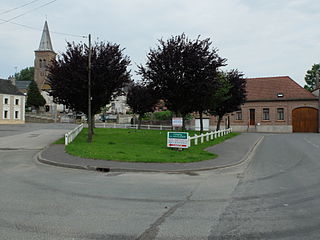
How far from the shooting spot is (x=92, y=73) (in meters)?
19.3

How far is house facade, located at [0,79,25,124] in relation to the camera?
56.8 m

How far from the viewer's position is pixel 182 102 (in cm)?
1939

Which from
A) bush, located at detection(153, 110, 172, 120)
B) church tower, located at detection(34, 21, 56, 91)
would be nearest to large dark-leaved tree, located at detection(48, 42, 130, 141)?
bush, located at detection(153, 110, 172, 120)

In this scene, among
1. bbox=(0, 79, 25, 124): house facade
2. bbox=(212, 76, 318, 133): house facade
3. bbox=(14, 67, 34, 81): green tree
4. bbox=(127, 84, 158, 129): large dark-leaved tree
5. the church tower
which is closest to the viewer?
bbox=(127, 84, 158, 129): large dark-leaved tree

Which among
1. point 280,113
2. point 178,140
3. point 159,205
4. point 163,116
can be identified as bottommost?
point 159,205

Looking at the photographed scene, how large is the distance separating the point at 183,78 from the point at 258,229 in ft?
46.8

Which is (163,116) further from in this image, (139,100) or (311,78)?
(311,78)

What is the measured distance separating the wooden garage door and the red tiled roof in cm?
209

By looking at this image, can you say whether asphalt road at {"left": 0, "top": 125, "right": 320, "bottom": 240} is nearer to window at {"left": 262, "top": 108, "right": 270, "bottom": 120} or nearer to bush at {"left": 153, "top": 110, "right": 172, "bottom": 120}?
window at {"left": 262, "top": 108, "right": 270, "bottom": 120}

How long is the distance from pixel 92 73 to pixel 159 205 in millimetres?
14944

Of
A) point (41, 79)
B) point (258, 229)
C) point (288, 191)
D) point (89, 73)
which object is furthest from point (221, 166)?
point (41, 79)

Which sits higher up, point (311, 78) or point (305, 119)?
point (311, 78)

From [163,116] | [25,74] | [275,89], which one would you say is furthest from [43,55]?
[275,89]

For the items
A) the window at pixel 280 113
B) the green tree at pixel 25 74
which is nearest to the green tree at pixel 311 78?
the window at pixel 280 113
